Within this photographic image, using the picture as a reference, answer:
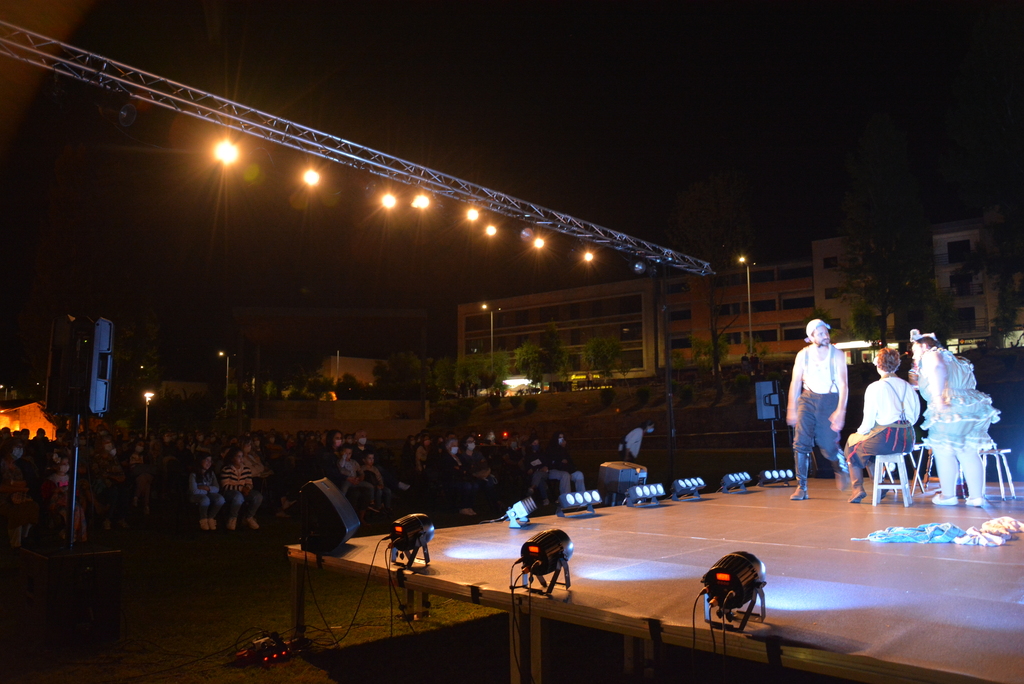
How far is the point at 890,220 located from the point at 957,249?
552 inches

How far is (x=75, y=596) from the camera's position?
464 cm

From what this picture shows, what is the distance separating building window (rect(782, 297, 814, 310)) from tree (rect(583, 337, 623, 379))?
43.6ft

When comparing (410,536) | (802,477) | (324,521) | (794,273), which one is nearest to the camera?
(410,536)

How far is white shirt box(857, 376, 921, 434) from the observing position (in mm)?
6762

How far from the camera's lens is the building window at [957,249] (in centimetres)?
4456

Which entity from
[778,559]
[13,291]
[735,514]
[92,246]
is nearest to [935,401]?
[735,514]

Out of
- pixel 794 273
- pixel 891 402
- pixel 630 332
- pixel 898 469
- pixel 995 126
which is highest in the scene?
pixel 794 273

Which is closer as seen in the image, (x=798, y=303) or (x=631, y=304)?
(x=798, y=303)

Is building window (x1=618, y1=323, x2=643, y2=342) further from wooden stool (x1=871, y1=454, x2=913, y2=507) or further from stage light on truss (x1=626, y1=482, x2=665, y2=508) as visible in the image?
wooden stool (x1=871, y1=454, x2=913, y2=507)

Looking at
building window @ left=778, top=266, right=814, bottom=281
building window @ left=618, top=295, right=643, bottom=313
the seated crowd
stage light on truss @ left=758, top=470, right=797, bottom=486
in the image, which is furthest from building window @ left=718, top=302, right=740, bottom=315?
stage light on truss @ left=758, top=470, right=797, bottom=486

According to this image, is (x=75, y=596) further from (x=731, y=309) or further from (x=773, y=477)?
(x=731, y=309)

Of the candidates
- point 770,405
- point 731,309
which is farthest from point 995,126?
point 731,309

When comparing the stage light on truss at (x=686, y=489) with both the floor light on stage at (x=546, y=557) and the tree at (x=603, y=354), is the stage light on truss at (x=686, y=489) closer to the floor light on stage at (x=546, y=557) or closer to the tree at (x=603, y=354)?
the floor light on stage at (x=546, y=557)

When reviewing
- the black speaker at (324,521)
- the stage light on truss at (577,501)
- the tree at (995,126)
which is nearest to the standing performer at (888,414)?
the stage light on truss at (577,501)
